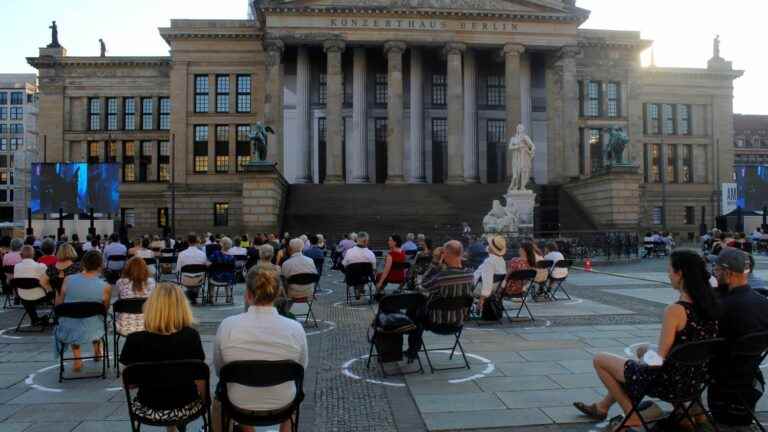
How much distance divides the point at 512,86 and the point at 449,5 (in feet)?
25.4

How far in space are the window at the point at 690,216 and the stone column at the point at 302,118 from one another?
39.6 meters

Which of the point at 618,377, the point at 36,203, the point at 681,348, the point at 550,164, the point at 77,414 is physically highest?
the point at 550,164

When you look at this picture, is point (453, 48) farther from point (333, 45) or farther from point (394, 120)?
point (333, 45)

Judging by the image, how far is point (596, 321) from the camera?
1285 cm

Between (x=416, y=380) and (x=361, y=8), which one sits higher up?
(x=361, y=8)

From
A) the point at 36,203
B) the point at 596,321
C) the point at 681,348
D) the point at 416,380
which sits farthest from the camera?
the point at 36,203

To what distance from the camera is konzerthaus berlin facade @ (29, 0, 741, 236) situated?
47031 millimetres

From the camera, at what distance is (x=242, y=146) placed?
54969 millimetres

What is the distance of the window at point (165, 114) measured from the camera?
59.8 meters

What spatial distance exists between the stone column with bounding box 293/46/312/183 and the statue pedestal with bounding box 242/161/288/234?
38.5 feet

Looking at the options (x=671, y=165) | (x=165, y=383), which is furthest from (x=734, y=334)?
(x=671, y=165)

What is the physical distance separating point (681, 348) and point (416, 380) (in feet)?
12.6

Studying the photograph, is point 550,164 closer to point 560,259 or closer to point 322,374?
point 560,259

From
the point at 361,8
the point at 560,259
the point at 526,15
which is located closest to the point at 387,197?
the point at 361,8
